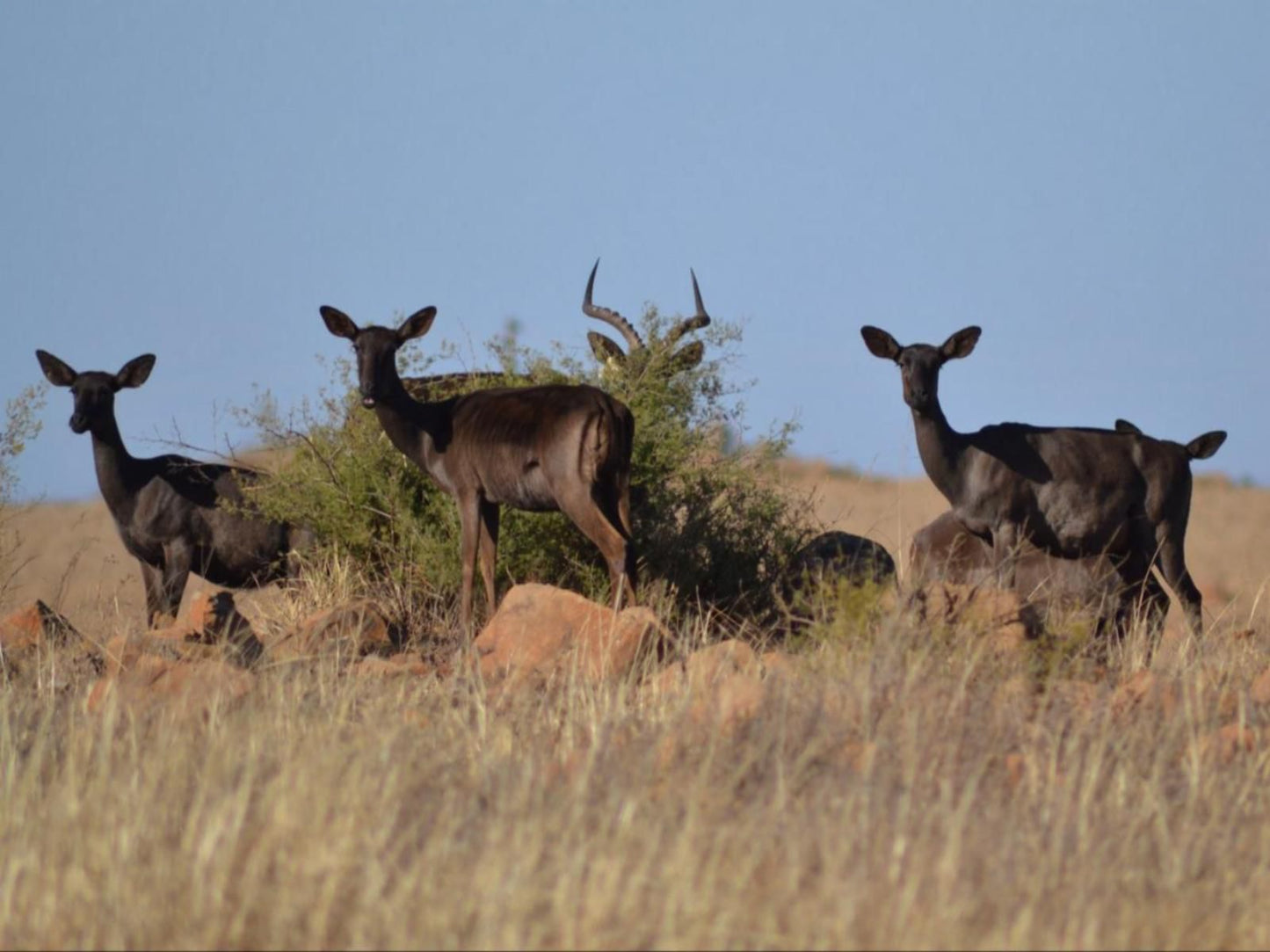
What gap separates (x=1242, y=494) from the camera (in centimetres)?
4912

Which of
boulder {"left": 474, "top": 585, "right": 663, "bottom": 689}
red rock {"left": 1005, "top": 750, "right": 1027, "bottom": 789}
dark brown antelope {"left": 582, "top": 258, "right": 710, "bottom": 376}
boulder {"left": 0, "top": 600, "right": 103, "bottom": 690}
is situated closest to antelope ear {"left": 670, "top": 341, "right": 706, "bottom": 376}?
dark brown antelope {"left": 582, "top": 258, "right": 710, "bottom": 376}

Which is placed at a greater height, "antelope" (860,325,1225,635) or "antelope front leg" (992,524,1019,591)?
"antelope" (860,325,1225,635)

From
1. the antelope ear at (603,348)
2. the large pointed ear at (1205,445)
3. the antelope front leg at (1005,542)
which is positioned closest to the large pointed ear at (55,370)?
the antelope ear at (603,348)

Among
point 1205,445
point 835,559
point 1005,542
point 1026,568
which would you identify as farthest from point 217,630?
point 1205,445

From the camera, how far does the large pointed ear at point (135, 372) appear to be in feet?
48.3

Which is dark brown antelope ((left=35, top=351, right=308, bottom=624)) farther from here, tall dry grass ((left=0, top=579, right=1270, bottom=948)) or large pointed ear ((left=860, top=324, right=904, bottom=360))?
tall dry grass ((left=0, top=579, right=1270, bottom=948))

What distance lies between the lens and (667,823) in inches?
255

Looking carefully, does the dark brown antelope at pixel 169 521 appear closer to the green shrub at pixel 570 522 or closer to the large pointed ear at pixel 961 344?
the green shrub at pixel 570 522

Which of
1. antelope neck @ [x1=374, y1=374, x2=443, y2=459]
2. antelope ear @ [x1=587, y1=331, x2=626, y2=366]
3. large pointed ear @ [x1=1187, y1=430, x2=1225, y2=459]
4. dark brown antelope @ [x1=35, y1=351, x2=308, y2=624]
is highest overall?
antelope ear @ [x1=587, y1=331, x2=626, y2=366]

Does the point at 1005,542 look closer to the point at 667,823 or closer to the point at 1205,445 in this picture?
the point at 1205,445

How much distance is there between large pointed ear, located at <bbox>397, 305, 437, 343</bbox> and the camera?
13883 millimetres

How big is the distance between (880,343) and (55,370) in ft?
21.9

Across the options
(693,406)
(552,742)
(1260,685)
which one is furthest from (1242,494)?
(552,742)

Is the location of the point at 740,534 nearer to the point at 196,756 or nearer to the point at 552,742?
the point at 552,742
